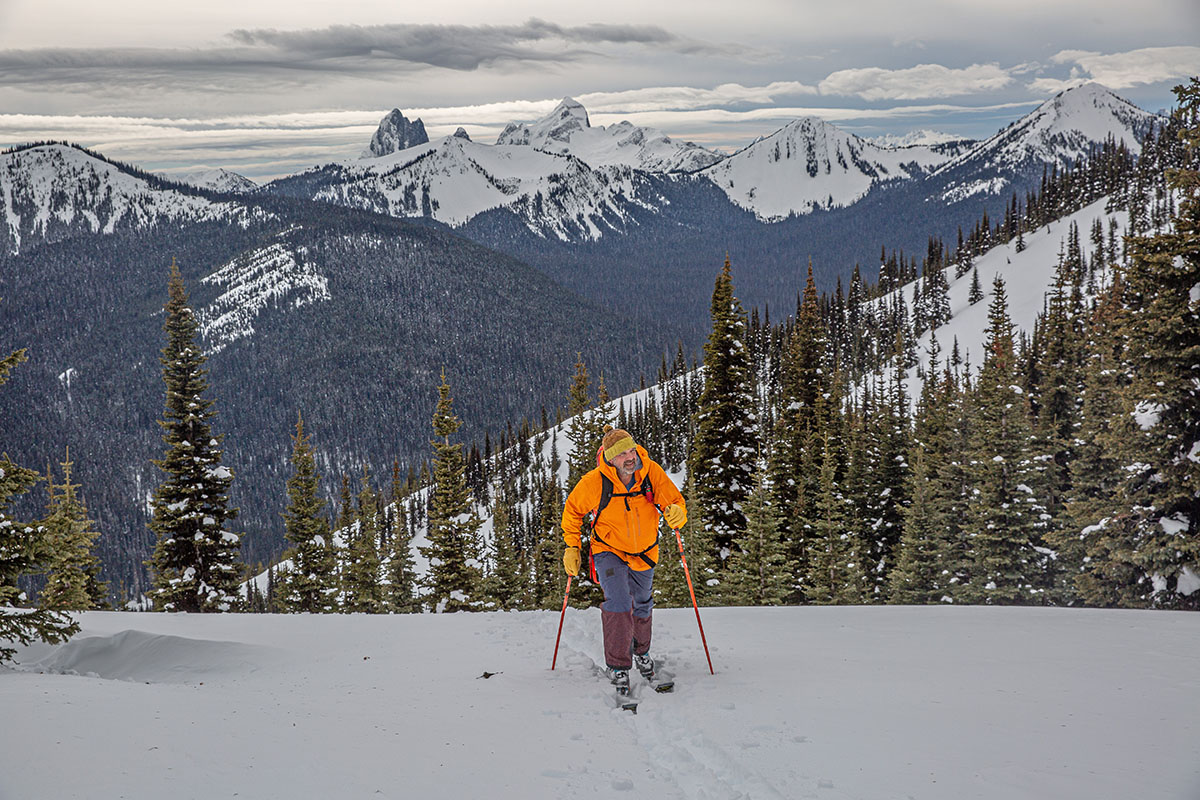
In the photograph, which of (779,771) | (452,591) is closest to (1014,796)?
(779,771)

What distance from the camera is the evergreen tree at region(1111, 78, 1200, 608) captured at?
1338cm

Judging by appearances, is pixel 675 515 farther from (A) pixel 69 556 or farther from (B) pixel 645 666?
(A) pixel 69 556

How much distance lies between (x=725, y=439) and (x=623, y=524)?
18.5 meters

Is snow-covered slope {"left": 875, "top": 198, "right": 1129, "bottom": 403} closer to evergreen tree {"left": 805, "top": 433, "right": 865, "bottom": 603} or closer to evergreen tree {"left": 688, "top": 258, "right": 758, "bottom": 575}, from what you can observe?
evergreen tree {"left": 805, "top": 433, "right": 865, "bottom": 603}

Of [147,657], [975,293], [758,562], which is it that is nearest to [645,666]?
[147,657]

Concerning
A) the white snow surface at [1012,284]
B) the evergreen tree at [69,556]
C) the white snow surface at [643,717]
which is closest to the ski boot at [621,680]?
the white snow surface at [643,717]

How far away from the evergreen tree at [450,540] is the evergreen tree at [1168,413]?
22125mm

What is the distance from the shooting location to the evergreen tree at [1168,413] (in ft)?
43.9

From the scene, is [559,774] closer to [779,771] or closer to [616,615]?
[779,771]

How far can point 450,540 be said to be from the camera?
2931 centimetres

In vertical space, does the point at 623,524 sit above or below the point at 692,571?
above

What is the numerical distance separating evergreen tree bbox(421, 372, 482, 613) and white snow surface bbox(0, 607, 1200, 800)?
19.1 meters

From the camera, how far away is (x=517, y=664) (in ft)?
28.3

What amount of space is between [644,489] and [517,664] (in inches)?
114
